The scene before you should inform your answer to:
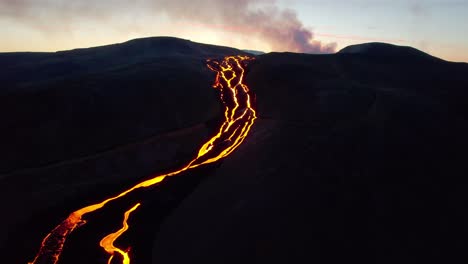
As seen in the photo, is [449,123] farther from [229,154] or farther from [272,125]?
[229,154]

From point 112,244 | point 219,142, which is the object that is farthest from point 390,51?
point 112,244

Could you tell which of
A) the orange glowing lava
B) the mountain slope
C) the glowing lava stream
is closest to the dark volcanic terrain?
the mountain slope

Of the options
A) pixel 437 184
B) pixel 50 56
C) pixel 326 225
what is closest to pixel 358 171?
pixel 437 184

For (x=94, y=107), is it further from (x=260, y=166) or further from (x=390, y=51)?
(x=390, y=51)

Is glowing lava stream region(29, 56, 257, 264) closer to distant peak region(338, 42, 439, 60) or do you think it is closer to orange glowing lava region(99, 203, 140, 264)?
orange glowing lava region(99, 203, 140, 264)

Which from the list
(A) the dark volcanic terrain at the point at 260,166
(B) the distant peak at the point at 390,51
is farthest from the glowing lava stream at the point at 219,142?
(B) the distant peak at the point at 390,51
